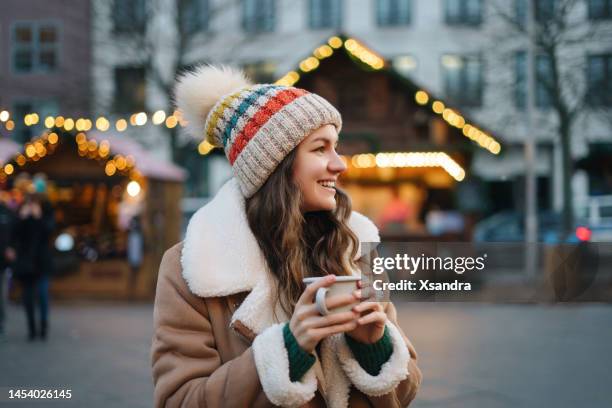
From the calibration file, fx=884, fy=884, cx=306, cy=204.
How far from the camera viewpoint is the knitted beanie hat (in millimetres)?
2492

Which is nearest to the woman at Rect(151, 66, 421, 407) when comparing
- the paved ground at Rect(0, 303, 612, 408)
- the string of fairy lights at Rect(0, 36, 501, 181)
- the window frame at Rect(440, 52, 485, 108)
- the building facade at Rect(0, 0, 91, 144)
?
the paved ground at Rect(0, 303, 612, 408)

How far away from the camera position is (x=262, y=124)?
2514 mm

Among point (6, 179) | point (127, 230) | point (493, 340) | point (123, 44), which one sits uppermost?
point (123, 44)

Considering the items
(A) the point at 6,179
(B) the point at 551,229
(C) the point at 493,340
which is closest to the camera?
(C) the point at 493,340

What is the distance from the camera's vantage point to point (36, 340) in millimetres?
10883

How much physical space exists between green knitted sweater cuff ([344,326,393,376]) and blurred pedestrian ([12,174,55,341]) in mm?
9357

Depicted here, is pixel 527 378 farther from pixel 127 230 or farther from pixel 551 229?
pixel 551 229

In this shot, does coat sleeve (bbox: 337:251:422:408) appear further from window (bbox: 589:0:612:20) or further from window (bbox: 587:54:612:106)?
window (bbox: 587:54:612:106)

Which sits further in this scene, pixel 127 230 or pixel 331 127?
pixel 127 230

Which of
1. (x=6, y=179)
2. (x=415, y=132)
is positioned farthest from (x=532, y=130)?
(x=6, y=179)

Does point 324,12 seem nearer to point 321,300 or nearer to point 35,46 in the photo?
point 35,46

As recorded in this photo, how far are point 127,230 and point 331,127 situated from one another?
15.5m

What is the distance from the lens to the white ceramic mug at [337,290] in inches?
79.6

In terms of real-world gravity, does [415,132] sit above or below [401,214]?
above
